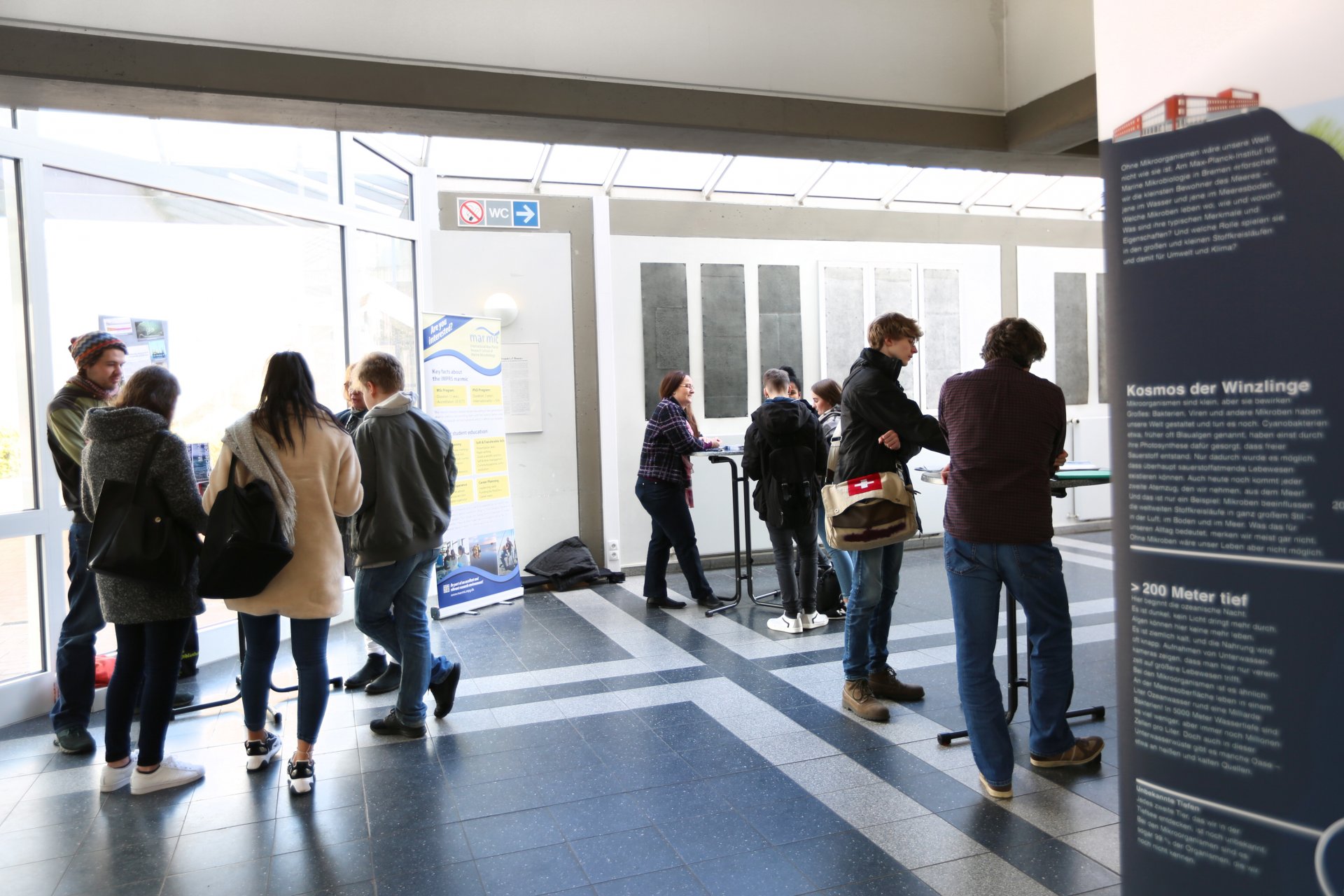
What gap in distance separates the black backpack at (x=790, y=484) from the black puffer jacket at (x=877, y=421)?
147cm

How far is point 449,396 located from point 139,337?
1.93m

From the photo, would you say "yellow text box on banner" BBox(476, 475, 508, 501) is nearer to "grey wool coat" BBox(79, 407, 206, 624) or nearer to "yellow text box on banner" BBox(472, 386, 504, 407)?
"yellow text box on banner" BBox(472, 386, 504, 407)

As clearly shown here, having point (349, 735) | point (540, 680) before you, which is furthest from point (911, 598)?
point (349, 735)

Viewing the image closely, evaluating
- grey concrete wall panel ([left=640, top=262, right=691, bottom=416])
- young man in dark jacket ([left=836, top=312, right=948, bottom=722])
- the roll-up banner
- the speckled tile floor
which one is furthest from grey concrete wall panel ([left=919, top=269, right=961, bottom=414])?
the roll-up banner

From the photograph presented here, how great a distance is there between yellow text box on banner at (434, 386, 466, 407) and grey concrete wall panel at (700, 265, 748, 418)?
2204 mm

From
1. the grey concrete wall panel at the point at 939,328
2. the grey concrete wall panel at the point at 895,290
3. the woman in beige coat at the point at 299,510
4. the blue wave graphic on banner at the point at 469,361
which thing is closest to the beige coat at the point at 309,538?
the woman in beige coat at the point at 299,510

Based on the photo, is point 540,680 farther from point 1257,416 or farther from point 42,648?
point 1257,416

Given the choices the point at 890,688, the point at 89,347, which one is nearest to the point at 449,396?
the point at 89,347

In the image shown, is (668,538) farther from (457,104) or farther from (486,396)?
(457,104)

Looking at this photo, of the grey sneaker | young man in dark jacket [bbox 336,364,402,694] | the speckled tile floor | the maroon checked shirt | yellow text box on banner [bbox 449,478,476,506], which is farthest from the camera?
yellow text box on banner [bbox 449,478,476,506]

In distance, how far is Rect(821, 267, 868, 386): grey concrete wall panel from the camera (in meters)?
8.37

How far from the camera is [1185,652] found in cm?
149

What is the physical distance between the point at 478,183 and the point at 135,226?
112 inches

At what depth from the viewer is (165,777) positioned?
3.46 metres
